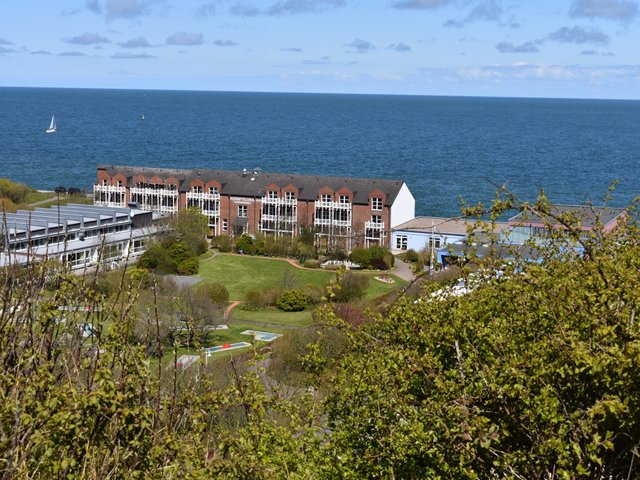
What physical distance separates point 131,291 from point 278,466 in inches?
92.8

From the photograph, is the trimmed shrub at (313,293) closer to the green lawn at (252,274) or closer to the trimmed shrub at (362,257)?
the green lawn at (252,274)

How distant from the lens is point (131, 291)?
9125 mm

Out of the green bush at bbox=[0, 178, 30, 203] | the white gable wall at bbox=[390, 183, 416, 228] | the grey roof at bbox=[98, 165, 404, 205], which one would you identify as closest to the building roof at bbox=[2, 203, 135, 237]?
the grey roof at bbox=[98, 165, 404, 205]

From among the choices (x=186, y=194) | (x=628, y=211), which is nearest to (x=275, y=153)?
(x=186, y=194)

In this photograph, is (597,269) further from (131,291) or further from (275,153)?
(275,153)

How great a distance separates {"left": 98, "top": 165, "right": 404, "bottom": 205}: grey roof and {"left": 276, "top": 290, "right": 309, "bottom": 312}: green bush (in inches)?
660

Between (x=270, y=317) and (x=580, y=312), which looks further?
(x=270, y=317)

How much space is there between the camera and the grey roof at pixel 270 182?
59.0m

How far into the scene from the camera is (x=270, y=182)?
61875mm

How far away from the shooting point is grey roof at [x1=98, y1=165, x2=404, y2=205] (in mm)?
58969

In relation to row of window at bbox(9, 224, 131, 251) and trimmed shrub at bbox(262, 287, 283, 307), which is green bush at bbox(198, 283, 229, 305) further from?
row of window at bbox(9, 224, 131, 251)

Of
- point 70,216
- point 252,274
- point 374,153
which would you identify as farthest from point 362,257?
point 374,153

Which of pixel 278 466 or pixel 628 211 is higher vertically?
pixel 628 211

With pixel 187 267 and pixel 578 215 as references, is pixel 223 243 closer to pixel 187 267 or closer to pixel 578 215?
pixel 187 267
